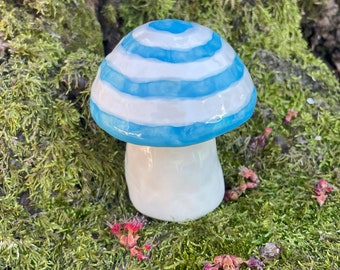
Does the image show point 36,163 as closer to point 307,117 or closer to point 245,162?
point 245,162

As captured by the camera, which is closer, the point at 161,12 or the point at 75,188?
the point at 75,188

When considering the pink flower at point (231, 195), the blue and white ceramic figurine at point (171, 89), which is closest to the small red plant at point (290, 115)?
the pink flower at point (231, 195)

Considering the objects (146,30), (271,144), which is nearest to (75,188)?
(146,30)

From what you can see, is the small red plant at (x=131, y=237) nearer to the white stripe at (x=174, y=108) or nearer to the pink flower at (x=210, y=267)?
the pink flower at (x=210, y=267)

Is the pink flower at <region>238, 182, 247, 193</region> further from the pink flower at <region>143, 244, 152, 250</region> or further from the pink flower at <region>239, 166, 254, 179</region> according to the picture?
the pink flower at <region>143, 244, 152, 250</region>

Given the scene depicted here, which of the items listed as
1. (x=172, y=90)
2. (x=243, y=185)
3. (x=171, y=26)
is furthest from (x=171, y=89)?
(x=243, y=185)
